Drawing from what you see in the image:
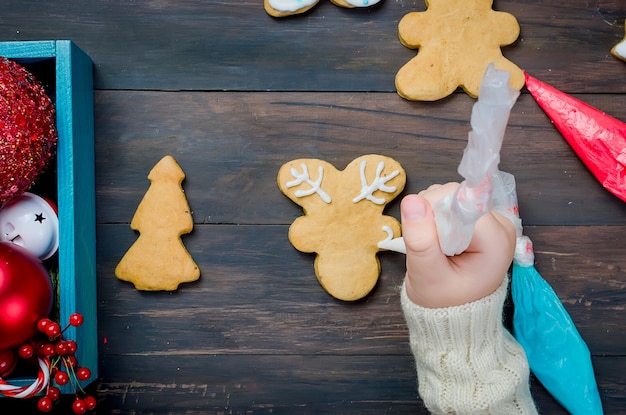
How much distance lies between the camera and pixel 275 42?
112 centimetres

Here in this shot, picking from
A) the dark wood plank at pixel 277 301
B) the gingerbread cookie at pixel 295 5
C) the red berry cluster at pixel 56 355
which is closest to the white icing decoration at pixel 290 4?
the gingerbread cookie at pixel 295 5

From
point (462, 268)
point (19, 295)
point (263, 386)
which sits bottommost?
point (263, 386)

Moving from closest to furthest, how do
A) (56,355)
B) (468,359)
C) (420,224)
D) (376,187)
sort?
1. (420,224)
2. (468,359)
3. (56,355)
4. (376,187)

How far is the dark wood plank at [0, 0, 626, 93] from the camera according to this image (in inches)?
43.9

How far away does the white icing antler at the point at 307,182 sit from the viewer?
108 centimetres

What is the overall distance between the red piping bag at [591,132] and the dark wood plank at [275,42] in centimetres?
3

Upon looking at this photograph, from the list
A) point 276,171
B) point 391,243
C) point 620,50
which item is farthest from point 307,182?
point 620,50

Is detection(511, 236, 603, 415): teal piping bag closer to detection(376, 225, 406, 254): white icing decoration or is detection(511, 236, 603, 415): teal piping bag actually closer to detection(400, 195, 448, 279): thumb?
detection(376, 225, 406, 254): white icing decoration

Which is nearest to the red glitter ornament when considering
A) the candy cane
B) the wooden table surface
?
the wooden table surface

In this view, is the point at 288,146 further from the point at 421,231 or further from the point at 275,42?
the point at 421,231

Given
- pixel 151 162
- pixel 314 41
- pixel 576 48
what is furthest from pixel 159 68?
pixel 576 48

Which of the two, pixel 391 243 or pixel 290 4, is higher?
pixel 290 4

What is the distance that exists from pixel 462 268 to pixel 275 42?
55 centimetres

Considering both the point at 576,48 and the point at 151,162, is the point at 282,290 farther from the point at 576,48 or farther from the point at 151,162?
the point at 576,48
